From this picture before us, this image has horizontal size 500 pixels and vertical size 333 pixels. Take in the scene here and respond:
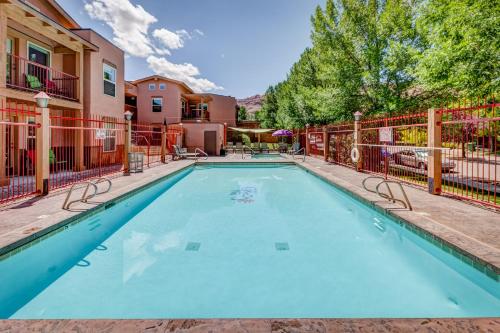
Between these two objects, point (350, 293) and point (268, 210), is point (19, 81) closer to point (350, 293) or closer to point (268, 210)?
point (268, 210)

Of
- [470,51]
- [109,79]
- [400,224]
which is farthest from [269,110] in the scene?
[400,224]

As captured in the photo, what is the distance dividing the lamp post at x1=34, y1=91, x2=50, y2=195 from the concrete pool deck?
43 centimetres

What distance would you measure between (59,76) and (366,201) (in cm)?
1358

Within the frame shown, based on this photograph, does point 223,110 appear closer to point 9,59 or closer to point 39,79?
point 39,79

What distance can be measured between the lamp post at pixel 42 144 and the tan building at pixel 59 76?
2.78 m

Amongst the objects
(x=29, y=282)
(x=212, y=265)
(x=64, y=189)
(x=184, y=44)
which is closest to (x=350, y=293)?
(x=212, y=265)

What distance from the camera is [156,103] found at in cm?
2870

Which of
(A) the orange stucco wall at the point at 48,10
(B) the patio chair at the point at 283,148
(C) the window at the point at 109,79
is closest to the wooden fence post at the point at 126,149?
(C) the window at the point at 109,79

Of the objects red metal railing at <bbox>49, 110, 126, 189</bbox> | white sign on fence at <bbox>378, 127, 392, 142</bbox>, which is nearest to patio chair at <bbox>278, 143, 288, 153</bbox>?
red metal railing at <bbox>49, 110, 126, 189</bbox>

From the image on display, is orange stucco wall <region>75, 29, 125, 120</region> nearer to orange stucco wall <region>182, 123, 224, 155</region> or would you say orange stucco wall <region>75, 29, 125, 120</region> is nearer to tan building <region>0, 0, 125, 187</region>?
tan building <region>0, 0, 125, 187</region>

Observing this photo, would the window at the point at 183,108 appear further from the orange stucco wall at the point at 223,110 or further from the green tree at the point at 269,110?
the green tree at the point at 269,110

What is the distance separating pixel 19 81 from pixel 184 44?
2000 cm

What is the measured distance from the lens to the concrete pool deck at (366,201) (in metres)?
2.29

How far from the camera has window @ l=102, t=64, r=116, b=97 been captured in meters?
14.6
